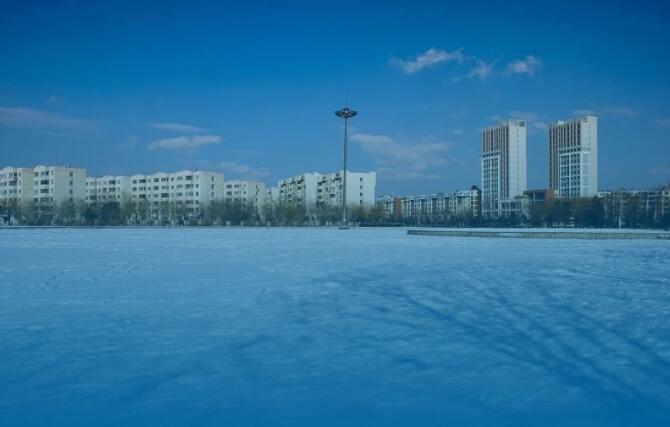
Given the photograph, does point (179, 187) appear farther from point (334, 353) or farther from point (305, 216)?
point (334, 353)

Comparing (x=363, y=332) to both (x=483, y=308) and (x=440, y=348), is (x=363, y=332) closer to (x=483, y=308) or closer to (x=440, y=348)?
(x=440, y=348)

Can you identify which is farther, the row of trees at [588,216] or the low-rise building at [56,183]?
the low-rise building at [56,183]

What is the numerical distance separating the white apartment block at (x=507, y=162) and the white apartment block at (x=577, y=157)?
530 cm

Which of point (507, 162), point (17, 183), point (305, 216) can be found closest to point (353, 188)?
point (305, 216)

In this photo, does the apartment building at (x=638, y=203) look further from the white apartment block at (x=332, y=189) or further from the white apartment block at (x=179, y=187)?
the white apartment block at (x=179, y=187)

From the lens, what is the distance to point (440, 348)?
161 inches

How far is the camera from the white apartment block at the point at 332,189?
80.5 metres

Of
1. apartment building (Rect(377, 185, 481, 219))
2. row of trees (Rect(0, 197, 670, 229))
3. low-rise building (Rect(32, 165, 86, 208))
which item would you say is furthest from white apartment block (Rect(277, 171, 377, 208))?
low-rise building (Rect(32, 165, 86, 208))

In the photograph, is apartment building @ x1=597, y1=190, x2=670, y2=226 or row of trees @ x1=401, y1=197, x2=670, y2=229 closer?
row of trees @ x1=401, y1=197, x2=670, y2=229

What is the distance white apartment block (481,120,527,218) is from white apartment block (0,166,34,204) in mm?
66910

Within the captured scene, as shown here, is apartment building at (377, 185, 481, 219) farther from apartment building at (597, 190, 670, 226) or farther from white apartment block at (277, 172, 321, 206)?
apartment building at (597, 190, 670, 226)

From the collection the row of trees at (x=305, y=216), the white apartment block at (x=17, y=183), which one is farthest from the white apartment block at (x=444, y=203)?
the white apartment block at (x=17, y=183)

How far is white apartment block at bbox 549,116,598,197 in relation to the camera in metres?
80.0

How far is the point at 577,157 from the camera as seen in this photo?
81.0 m
